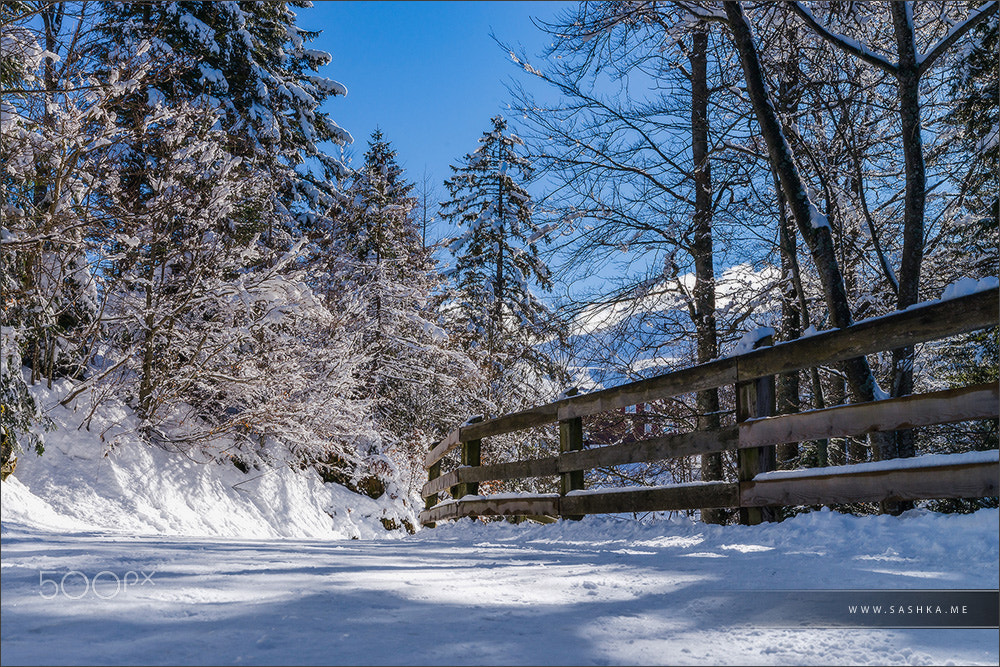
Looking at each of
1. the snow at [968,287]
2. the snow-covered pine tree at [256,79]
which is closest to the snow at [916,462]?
the snow at [968,287]

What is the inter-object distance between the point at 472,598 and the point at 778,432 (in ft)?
9.22

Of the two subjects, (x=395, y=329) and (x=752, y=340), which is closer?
(x=752, y=340)

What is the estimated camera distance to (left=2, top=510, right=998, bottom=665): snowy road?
2025mm

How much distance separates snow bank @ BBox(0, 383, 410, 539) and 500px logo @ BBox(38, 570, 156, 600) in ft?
11.9

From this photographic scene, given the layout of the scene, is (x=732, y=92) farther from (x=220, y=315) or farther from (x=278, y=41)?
(x=278, y=41)

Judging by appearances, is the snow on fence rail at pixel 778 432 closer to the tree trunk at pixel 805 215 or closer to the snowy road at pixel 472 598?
the snowy road at pixel 472 598

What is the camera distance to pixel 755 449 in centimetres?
502

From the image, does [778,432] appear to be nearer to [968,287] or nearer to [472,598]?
[968,287]

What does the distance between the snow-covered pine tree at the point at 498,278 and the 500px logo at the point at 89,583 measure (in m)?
17.8

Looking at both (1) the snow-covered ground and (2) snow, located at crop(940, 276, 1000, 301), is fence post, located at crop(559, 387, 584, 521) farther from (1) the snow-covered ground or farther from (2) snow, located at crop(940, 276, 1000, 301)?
(2) snow, located at crop(940, 276, 1000, 301)

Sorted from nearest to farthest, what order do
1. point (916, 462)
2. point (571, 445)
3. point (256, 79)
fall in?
1. point (916, 462)
2. point (571, 445)
3. point (256, 79)

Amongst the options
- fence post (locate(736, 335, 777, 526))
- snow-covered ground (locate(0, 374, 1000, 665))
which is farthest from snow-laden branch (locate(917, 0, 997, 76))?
snow-covered ground (locate(0, 374, 1000, 665))

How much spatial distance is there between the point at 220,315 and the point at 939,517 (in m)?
9.18

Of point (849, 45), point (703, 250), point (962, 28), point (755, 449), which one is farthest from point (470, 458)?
point (962, 28)
